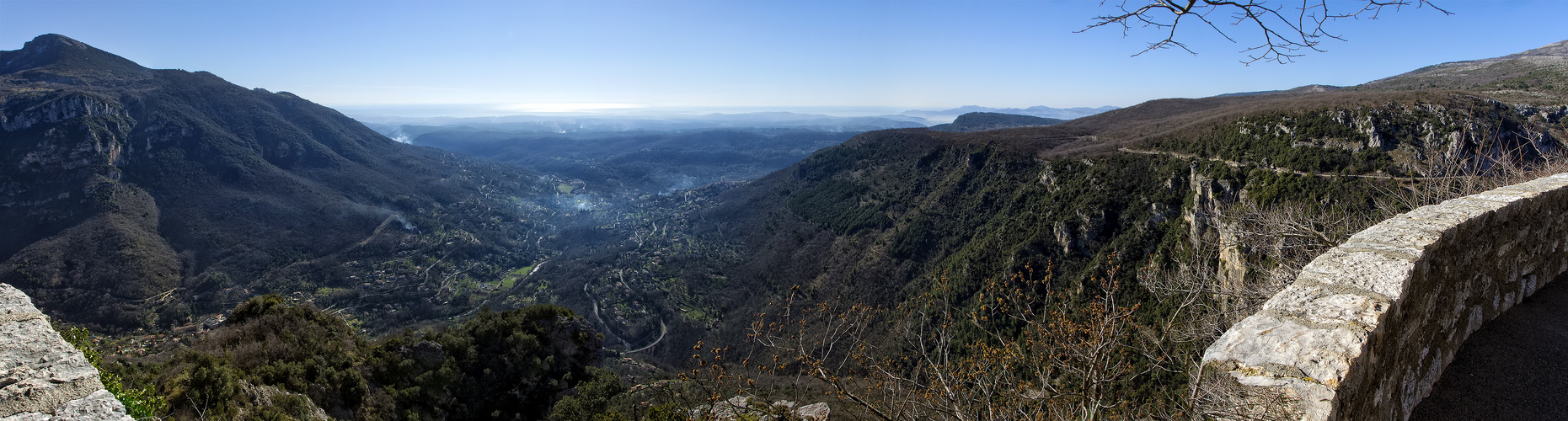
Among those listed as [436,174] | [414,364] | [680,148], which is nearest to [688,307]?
[414,364]

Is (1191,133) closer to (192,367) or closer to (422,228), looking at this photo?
(192,367)

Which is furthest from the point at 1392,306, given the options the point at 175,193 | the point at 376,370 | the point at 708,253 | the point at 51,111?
the point at 51,111

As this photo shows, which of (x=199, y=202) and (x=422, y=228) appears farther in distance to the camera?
(x=422, y=228)

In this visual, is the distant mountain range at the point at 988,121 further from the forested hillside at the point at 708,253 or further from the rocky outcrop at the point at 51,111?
the rocky outcrop at the point at 51,111

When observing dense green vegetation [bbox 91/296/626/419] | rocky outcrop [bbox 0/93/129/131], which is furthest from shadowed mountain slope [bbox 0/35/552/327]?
dense green vegetation [bbox 91/296/626/419]

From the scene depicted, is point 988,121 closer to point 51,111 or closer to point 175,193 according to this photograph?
point 175,193

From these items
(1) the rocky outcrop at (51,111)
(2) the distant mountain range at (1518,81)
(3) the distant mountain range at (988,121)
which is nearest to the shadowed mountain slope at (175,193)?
(1) the rocky outcrop at (51,111)
